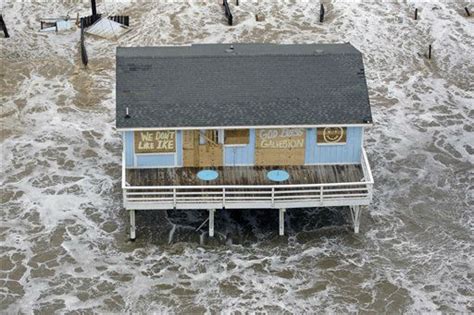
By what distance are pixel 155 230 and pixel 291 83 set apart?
6693 millimetres

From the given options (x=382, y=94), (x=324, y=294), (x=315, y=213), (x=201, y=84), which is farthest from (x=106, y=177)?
(x=382, y=94)

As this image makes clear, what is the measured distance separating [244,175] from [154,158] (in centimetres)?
299

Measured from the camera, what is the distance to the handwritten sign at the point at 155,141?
24922mm

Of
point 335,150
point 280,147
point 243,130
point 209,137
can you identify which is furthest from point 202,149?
point 335,150

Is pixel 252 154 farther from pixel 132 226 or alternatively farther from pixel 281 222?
pixel 132 226

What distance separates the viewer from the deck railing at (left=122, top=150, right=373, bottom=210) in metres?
24.1

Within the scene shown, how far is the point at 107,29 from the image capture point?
41562 mm

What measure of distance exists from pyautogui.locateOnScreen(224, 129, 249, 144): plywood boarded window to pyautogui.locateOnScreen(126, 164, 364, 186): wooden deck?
0.92m

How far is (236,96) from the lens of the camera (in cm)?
2533

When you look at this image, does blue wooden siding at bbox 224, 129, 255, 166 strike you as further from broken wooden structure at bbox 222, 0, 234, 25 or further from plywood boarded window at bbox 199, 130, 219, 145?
broken wooden structure at bbox 222, 0, 234, 25

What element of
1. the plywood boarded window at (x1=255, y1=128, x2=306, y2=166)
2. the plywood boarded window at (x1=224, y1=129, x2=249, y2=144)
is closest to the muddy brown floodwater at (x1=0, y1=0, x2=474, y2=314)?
the plywood boarded window at (x1=255, y1=128, x2=306, y2=166)

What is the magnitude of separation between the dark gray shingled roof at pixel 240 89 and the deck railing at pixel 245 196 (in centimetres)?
207

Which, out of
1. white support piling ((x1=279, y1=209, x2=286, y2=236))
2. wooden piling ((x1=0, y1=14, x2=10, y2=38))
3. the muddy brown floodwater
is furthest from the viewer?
wooden piling ((x1=0, y1=14, x2=10, y2=38))

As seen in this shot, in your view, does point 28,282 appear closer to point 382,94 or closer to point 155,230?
point 155,230
